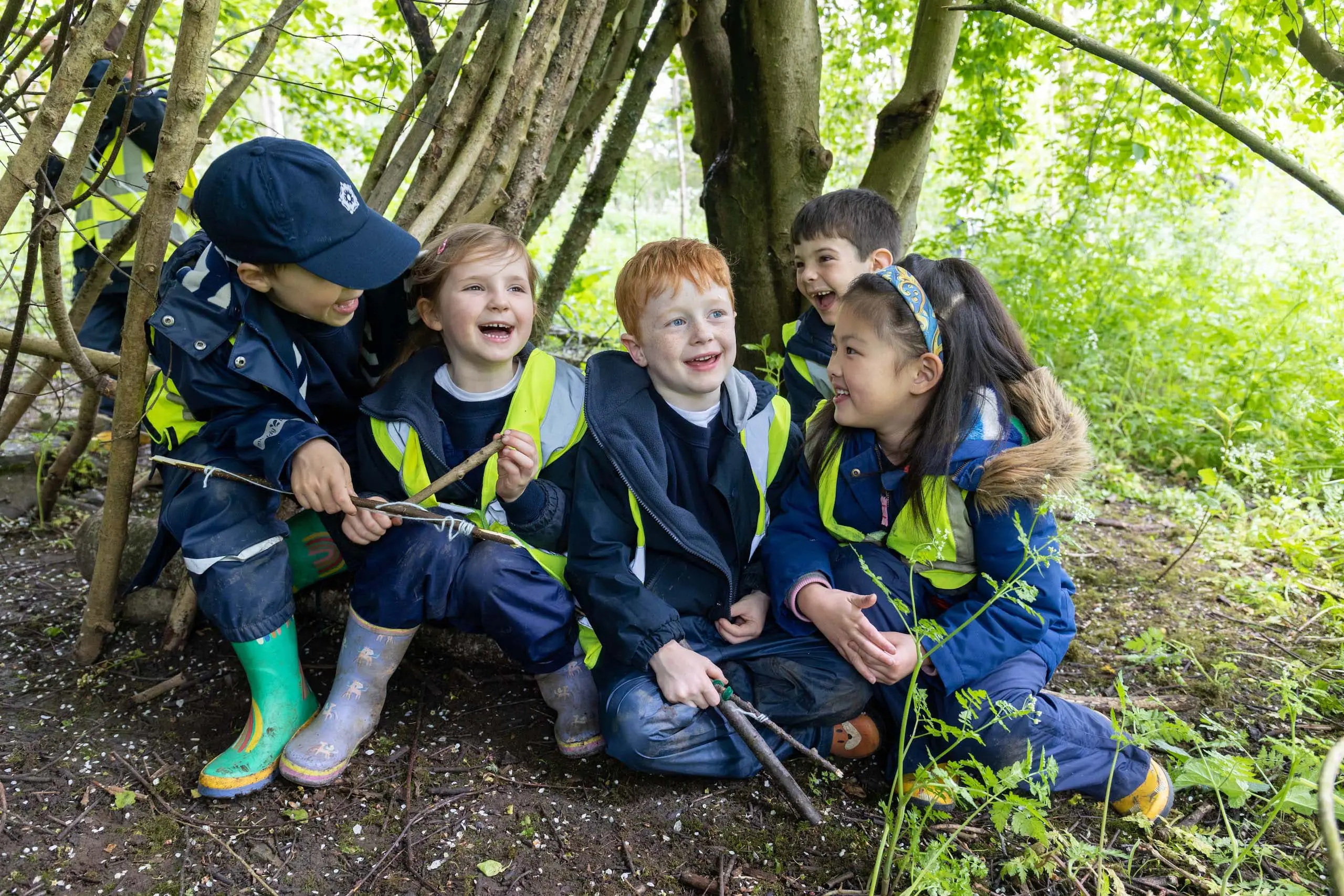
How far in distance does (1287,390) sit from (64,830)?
4.81 meters

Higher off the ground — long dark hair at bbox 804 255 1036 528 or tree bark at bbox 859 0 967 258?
tree bark at bbox 859 0 967 258

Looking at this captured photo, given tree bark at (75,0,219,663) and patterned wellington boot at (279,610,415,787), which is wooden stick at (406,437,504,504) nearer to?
patterned wellington boot at (279,610,415,787)

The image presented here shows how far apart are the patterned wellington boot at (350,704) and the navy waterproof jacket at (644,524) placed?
46 centimetres

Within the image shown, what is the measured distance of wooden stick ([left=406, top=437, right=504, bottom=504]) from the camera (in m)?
1.93

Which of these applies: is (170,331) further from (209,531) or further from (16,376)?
(16,376)

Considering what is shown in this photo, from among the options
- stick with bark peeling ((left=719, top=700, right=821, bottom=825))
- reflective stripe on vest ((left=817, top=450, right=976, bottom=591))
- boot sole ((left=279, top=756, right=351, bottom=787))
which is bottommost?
boot sole ((left=279, top=756, right=351, bottom=787))

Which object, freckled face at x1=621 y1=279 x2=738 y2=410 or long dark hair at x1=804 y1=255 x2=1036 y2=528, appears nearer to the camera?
long dark hair at x1=804 y1=255 x2=1036 y2=528

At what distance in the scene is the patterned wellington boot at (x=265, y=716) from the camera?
1.85 meters

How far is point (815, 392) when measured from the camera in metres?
2.73

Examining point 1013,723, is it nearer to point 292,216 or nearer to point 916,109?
point 292,216

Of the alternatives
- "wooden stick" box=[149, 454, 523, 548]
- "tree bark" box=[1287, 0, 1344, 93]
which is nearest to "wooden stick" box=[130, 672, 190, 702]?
"wooden stick" box=[149, 454, 523, 548]

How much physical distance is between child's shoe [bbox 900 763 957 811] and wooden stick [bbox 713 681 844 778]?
0.51 feet

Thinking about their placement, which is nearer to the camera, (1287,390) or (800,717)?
(800,717)

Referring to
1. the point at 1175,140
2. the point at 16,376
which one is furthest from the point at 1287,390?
the point at 16,376
